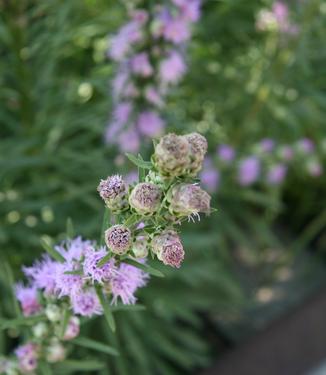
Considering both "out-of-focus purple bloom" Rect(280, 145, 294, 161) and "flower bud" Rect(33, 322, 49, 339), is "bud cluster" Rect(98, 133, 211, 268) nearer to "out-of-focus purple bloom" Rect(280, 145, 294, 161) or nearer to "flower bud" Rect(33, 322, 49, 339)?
"flower bud" Rect(33, 322, 49, 339)

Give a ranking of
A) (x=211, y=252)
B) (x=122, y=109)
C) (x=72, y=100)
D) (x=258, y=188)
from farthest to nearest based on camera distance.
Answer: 1. (x=258, y=188)
2. (x=211, y=252)
3. (x=72, y=100)
4. (x=122, y=109)

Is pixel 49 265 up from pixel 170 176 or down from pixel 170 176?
up

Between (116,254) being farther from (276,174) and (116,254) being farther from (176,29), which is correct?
(276,174)

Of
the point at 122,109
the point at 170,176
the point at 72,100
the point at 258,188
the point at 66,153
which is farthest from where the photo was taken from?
the point at 258,188

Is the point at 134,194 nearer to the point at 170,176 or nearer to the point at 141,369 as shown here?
the point at 170,176

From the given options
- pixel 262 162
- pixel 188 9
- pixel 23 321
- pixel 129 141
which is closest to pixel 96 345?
pixel 23 321

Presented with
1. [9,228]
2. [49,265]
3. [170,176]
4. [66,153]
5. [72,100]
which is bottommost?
[170,176]

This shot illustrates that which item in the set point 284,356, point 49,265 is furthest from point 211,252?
point 49,265
